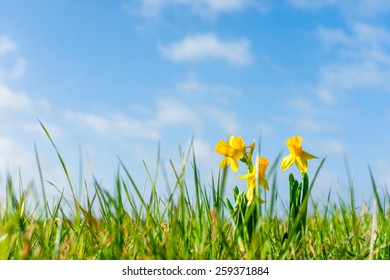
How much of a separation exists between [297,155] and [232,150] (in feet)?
1.02

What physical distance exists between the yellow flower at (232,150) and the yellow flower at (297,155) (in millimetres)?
224

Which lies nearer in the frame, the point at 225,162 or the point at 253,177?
the point at 253,177

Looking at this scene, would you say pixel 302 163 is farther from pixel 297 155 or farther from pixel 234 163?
pixel 234 163

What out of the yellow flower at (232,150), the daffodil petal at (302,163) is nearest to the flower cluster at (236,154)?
the yellow flower at (232,150)

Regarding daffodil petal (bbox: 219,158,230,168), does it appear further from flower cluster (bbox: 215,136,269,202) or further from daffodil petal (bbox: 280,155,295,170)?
daffodil petal (bbox: 280,155,295,170)

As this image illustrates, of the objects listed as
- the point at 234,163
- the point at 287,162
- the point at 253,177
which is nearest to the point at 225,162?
the point at 234,163

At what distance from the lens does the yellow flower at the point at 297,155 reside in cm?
274

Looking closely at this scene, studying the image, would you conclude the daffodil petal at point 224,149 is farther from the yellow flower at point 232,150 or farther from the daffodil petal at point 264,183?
the daffodil petal at point 264,183

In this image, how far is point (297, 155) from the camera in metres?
2.75

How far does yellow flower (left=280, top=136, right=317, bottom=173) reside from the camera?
2.74 meters

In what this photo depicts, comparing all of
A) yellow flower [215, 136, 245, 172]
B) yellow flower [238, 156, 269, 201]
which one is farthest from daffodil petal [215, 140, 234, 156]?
yellow flower [238, 156, 269, 201]

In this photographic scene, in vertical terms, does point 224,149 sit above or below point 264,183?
above
